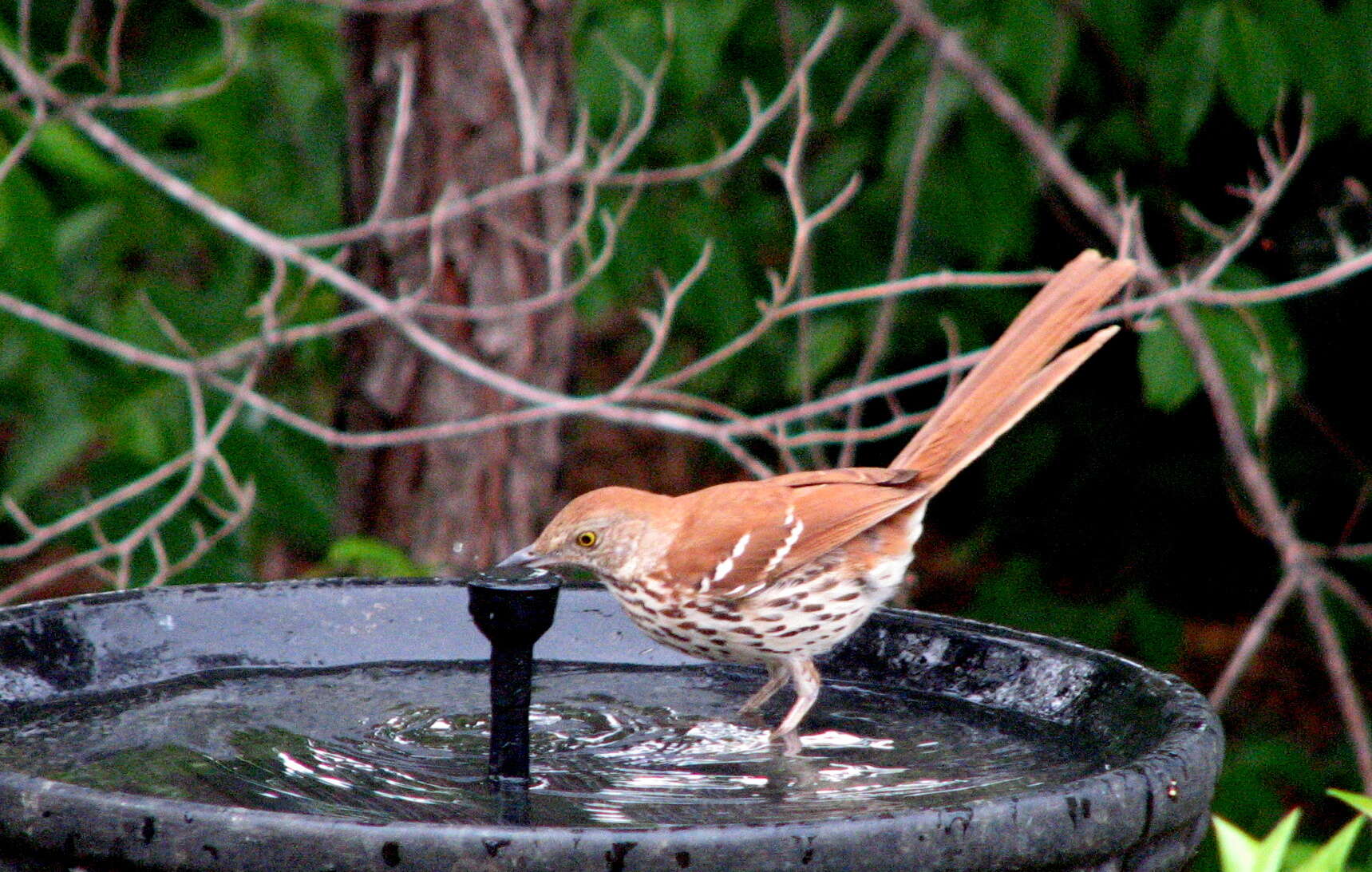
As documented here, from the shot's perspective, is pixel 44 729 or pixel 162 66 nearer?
pixel 44 729

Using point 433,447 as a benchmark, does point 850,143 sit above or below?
above

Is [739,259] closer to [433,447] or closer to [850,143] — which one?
[850,143]

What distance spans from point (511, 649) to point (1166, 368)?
2.33 m

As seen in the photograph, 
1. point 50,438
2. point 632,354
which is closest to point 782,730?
→ point 50,438

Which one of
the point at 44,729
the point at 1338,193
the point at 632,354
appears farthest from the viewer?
the point at 632,354

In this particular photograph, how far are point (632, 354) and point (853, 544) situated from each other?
6.58m

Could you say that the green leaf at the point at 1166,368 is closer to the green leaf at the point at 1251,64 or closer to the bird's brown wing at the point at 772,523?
the green leaf at the point at 1251,64

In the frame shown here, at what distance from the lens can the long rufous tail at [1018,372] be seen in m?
2.89

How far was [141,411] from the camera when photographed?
14.4 ft

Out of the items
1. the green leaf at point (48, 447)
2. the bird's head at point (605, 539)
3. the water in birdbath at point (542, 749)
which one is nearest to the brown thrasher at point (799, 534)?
the bird's head at point (605, 539)

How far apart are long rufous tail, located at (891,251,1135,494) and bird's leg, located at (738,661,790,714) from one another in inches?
18.8

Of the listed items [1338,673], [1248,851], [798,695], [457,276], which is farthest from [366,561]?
[1248,851]

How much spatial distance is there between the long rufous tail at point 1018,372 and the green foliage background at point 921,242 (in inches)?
40.3

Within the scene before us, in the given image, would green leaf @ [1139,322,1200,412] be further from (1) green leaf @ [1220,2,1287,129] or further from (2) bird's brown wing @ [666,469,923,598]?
(2) bird's brown wing @ [666,469,923,598]
